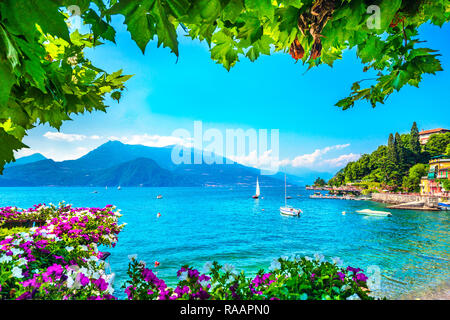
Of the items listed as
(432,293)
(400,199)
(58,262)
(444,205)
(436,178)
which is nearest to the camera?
(58,262)

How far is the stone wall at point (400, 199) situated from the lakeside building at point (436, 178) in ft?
6.51

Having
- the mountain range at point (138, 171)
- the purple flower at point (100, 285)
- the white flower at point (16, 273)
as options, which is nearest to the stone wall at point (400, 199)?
the purple flower at point (100, 285)

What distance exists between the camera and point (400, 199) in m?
60.3

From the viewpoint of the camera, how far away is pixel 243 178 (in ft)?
536

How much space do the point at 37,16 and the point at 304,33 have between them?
100 centimetres

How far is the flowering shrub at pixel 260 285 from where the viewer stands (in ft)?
7.49

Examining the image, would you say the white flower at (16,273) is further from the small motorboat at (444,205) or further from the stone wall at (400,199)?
the stone wall at (400,199)

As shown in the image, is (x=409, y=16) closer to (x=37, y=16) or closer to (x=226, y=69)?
(x=226, y=69)

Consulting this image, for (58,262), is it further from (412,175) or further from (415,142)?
(415,142)

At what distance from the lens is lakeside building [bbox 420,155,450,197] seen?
149 ft

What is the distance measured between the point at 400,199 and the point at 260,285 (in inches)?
2935

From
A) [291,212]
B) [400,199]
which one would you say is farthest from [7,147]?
Result: [400,199]
